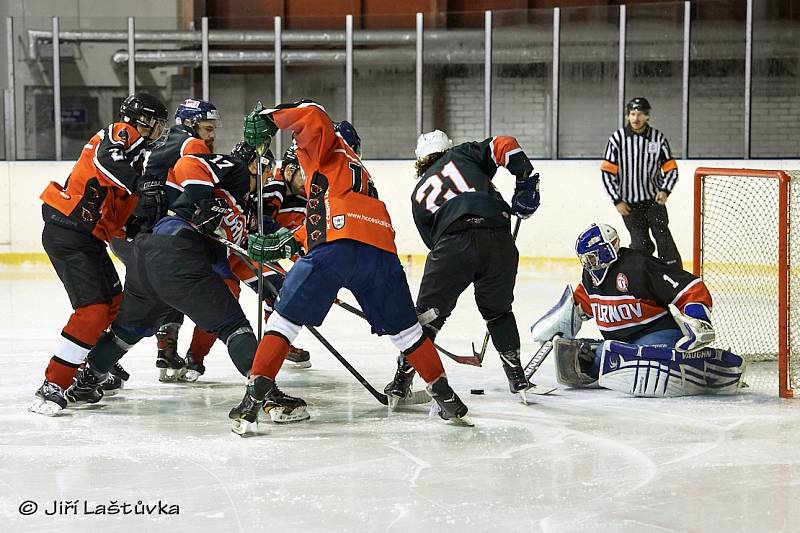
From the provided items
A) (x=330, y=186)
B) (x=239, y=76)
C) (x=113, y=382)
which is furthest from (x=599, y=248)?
(x=239, y=76)

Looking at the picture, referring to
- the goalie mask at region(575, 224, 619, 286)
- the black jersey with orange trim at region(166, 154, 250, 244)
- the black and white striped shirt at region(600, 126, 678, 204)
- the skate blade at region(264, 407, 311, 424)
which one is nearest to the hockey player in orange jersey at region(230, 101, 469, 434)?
the skate blade at region(264, 407, 311, 424)

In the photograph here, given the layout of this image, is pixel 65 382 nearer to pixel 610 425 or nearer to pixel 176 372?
pixel 176 372

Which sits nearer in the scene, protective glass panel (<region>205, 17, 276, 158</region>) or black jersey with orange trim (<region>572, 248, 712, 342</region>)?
black jersey with orange trim (<region>572, 248, 712, 342</region>)

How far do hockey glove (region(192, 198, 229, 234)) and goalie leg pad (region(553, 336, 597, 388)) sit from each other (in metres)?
1.37

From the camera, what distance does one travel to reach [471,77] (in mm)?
8953

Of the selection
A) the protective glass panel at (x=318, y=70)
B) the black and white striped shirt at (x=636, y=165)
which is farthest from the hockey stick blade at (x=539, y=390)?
the protective glass panel at (x=318, y=70)

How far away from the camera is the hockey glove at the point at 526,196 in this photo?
395 centimetres

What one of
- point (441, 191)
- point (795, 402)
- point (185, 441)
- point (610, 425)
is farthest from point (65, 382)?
point (795, 402)

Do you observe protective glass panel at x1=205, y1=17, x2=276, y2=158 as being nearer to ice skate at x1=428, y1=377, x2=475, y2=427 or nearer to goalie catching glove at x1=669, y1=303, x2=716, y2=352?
goalie catching glove at x1=669, y1=303, x2=716, y2=352

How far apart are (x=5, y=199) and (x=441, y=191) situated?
5.89m

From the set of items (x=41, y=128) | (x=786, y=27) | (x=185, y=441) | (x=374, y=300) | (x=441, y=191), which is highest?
(x=786, y=27)

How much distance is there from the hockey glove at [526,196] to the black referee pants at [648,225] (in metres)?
2.70

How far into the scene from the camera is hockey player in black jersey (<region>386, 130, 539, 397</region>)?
3.90m

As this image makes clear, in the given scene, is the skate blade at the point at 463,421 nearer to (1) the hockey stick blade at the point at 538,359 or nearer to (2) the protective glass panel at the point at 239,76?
(1) the hockey stick blade at the point at 538,359
